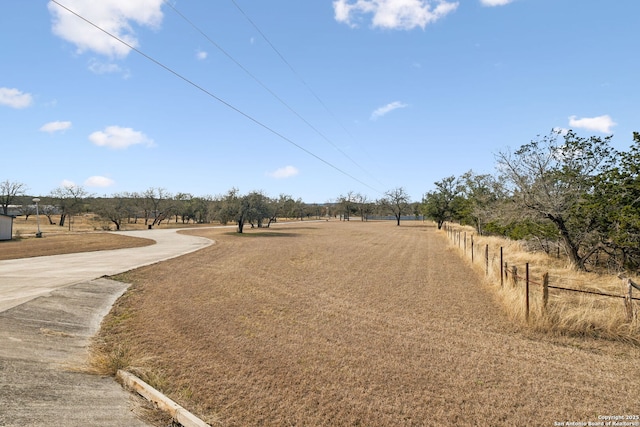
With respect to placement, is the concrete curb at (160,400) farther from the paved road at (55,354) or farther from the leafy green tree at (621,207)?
the leafy green tree at (621,207)

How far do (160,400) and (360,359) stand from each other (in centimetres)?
356

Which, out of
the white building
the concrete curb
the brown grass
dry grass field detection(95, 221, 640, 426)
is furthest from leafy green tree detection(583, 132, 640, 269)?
the white building

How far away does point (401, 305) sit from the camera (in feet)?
32.4

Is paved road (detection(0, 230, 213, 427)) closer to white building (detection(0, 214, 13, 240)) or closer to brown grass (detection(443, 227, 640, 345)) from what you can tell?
brown grass (detection(443, 227, 640, 345))

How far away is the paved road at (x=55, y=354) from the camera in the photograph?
4168mm

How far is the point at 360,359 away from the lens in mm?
6188

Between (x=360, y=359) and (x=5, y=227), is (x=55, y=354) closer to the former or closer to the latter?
(x=360, y=359)

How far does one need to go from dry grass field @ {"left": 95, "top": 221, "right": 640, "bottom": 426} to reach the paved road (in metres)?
0.55

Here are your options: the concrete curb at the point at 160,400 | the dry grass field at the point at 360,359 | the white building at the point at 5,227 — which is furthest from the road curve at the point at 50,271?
the white building at the point at 5,227

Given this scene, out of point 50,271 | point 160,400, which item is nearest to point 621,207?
point 160,400

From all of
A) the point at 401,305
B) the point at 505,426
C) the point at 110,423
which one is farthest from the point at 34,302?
the point at 505,426

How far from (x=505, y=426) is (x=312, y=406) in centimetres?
268

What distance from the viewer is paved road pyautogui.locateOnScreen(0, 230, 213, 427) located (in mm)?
4168

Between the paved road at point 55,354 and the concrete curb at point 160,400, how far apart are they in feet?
0.52
